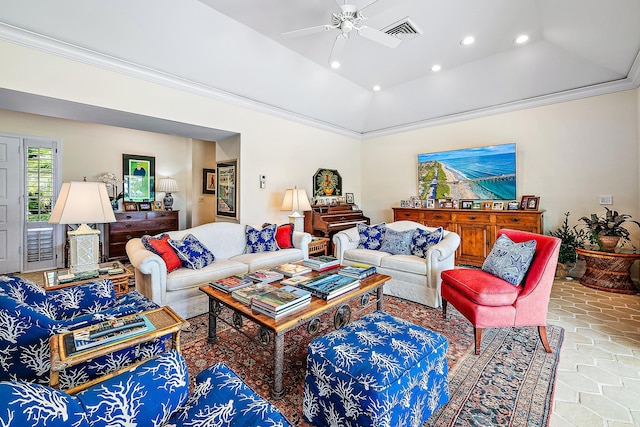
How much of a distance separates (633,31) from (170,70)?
544 cm

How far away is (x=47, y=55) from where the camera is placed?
9.93ft

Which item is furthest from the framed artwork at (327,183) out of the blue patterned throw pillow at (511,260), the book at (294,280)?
the blue patterned throw pillow at (511,260)

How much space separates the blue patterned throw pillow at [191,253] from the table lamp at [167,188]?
3330mm

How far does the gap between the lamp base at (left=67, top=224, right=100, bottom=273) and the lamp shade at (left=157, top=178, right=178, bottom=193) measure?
12.1 ft

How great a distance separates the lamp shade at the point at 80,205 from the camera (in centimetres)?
247

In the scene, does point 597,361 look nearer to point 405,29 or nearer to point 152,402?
point 152,402

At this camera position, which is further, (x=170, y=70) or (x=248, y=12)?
(x=170, y=70)

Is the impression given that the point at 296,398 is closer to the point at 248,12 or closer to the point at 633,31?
the point at 248,12

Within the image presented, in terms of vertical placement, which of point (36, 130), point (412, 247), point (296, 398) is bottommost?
point (296, 398)

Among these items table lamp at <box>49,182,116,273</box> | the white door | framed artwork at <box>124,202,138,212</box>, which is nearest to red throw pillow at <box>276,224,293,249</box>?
table lamp at <box>49,182,116,273</box>

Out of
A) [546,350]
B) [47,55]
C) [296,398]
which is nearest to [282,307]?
[296,398]

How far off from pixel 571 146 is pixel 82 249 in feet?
21.8

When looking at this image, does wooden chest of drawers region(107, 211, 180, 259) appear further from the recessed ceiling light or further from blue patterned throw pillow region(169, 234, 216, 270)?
the recessed ceiling light

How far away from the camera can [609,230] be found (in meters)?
3.81
